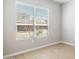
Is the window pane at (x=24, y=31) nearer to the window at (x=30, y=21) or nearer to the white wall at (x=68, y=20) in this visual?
the window at (x=30, y=21)

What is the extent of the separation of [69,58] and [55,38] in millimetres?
569

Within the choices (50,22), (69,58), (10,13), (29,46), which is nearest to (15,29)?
(10,13)

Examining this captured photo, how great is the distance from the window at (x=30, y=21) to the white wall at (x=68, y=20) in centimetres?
42

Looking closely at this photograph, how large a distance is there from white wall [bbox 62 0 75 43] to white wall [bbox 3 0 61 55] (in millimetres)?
114

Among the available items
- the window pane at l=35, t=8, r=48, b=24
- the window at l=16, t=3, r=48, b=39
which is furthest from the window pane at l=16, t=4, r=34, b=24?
the window pane at l=35, t=8, r=48, b=24

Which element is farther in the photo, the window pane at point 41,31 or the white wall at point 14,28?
the window pane at point 41,31

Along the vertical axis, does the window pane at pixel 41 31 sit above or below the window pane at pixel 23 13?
below

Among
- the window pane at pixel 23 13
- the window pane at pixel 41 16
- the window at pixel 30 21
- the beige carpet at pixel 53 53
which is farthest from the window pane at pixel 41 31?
the beige carpet at pixel 53 53

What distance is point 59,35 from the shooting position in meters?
1.55

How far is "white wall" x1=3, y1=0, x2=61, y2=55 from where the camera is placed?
114 centimetres

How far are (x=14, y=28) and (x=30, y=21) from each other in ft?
1.06

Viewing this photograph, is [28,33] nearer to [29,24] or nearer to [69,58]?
[29,24]

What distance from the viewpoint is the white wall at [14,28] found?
3.74 feet

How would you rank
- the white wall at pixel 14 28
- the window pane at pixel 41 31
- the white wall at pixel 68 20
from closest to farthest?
1. the white wall at pixel 14 28
2. the window pane at pixel 41 31
3. the white wall at pixel 68 20
